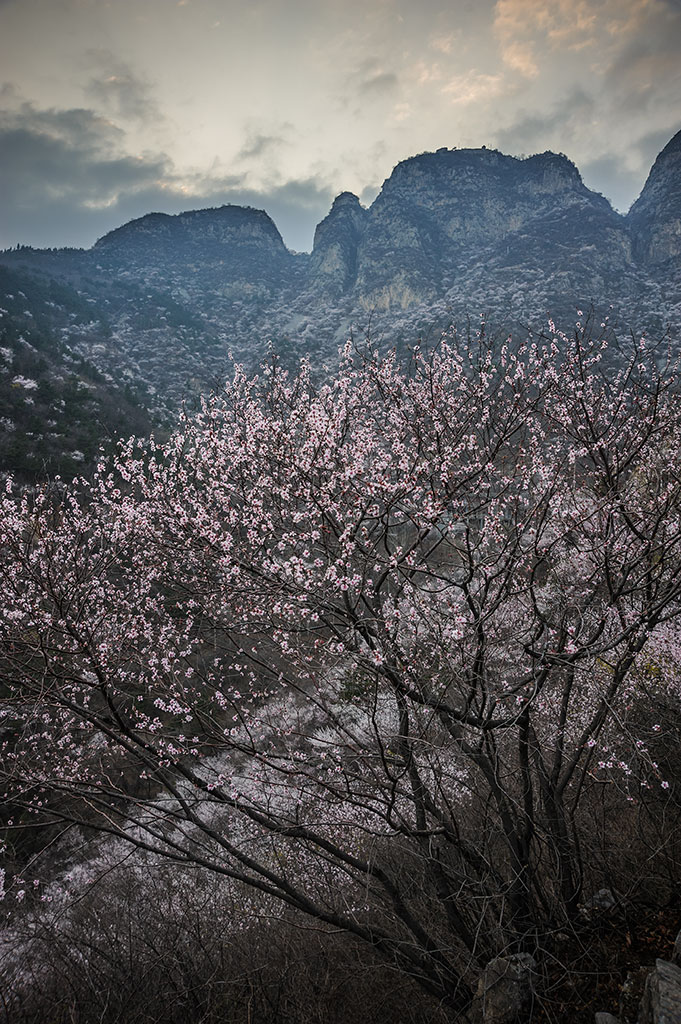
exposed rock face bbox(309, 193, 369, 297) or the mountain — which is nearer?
the mountain

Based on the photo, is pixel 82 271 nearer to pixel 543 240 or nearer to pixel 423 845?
pixel 543 240

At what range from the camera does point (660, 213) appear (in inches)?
3039

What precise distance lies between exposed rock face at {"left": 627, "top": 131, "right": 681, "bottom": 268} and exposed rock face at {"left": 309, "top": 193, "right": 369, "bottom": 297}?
184 feet

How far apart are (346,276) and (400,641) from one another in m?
113

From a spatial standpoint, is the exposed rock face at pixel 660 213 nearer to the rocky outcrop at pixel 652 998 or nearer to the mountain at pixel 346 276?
the mountain at pixel 346 276

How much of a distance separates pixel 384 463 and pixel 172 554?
3.79 meters

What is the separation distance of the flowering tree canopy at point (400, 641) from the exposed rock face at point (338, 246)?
10278cm

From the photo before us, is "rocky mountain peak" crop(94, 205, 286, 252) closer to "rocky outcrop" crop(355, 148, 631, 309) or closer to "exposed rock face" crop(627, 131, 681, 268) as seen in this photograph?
"rocky outcrop" crop(355, 148, 631, 309)

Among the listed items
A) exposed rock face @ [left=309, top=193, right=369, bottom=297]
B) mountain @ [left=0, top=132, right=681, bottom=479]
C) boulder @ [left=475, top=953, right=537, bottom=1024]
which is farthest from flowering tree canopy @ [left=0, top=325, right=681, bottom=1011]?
exposed rock face @ [left=309, top=193, right=369, bottom=297]

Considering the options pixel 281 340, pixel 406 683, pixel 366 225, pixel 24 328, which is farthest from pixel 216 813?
pixel 366 225

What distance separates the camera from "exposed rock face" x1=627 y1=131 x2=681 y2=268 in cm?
7338

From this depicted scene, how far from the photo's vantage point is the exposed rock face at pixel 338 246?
10256 centimetres

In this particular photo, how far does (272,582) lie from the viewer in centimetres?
498

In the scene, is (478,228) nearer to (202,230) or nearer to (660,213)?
(660,213)
